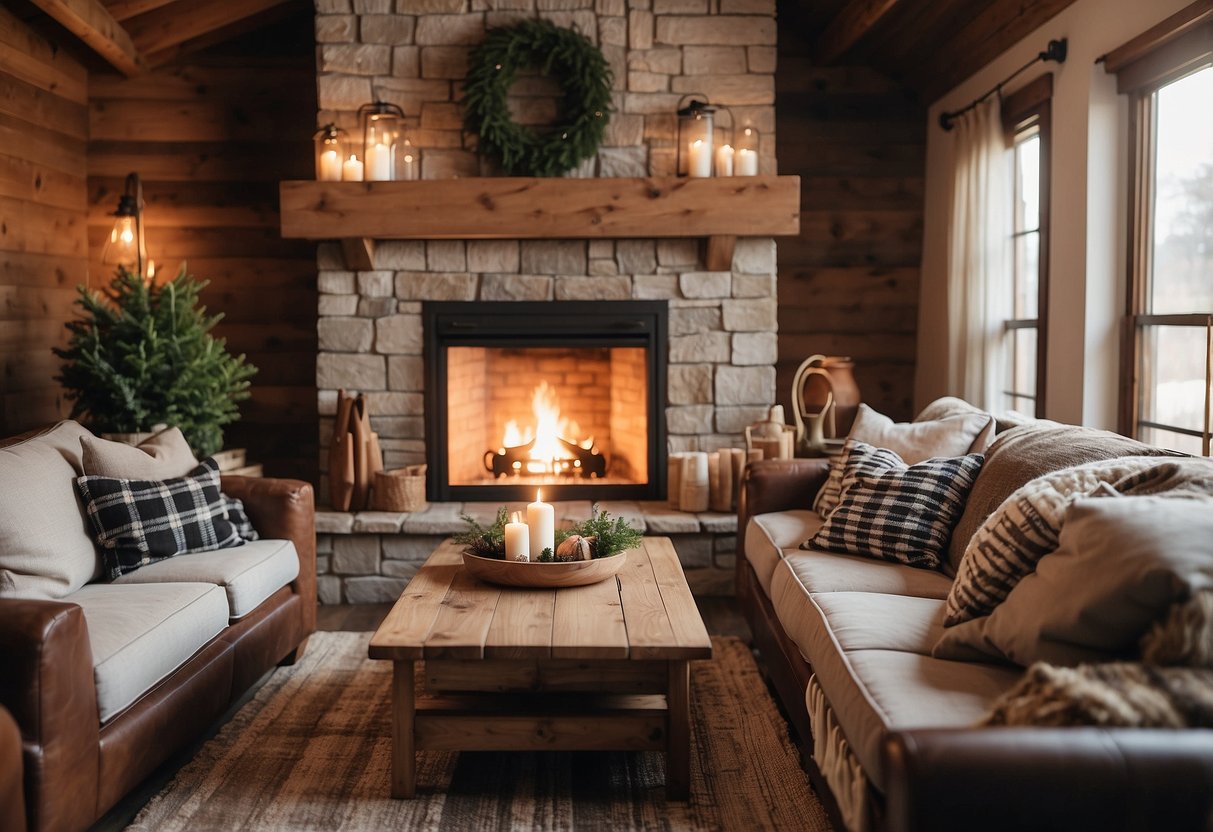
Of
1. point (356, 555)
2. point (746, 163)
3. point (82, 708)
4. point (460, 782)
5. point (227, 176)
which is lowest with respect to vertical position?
point (460, 782)

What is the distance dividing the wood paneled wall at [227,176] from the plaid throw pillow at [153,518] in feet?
6.95

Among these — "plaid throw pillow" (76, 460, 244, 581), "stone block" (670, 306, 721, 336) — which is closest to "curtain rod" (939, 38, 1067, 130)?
"stone block" (670, 306, 721, 336)

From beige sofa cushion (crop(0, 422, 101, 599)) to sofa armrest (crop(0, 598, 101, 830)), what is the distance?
544mm

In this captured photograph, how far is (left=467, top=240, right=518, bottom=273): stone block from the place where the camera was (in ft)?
14.7

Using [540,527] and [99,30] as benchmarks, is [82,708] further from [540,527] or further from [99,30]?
[99,30]

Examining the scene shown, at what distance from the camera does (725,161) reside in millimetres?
4355

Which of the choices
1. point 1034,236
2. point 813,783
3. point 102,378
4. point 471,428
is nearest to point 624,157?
point 471,428

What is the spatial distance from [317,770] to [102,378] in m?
2.06

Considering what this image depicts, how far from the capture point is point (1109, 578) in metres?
1.65

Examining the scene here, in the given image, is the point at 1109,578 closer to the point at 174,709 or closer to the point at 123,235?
the point at 174,709

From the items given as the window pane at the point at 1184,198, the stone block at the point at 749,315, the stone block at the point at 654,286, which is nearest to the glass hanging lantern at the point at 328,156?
the stone block at the point at 654,286

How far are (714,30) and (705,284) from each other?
109 cm

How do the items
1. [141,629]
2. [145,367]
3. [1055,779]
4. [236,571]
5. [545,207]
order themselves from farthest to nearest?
[545,207], [145,367], [236,571], [141,629], [1055,779]

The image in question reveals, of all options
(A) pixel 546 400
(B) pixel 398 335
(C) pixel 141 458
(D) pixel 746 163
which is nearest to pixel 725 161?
(D) pixel 746 163
